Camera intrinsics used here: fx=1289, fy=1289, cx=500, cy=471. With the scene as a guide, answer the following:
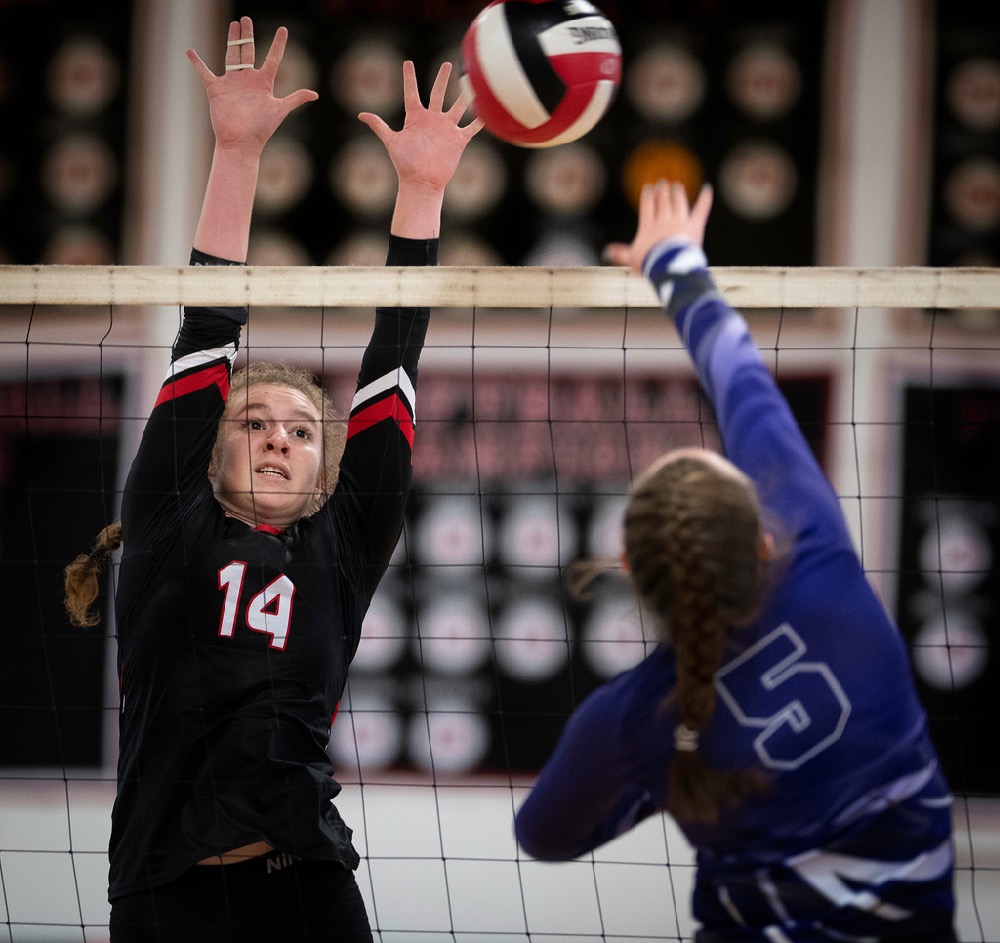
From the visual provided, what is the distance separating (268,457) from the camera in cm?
225

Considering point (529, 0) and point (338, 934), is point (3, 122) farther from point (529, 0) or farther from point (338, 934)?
point (338, 934)

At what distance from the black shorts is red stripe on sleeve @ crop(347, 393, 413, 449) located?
0.73 meters

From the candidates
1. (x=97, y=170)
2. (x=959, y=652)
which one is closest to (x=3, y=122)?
(x=97, y=170)

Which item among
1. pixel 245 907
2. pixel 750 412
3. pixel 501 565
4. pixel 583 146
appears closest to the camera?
pixel 750 412

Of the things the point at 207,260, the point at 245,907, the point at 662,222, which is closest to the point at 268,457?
the point at 207,260

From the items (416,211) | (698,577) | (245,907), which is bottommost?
(245,907)

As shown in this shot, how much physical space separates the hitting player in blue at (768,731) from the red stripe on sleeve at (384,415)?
0.81m

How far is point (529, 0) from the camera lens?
216 centimetres

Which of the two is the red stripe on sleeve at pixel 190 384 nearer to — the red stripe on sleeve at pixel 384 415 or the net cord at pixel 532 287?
the net cord at pixel 532 287

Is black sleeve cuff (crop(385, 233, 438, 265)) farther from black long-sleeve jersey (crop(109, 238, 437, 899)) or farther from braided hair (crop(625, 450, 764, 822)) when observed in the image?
braided hair (crop(625, 450, 764, 822))

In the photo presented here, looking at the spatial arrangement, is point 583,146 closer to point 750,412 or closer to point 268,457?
point 268,457

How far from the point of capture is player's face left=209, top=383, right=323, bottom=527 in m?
2.24

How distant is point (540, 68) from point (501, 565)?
6.80 ft

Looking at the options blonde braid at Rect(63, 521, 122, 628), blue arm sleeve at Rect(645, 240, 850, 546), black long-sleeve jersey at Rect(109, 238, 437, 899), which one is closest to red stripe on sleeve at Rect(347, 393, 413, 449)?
black long-sleeve jersey at Rect(109, 238, 437, 899)
